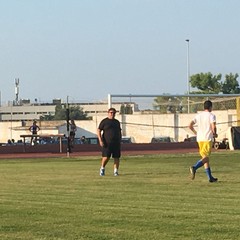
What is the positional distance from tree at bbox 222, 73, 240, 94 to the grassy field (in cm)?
8546

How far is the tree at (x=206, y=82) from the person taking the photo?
101 meters

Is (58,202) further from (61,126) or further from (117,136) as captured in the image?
(61,126)

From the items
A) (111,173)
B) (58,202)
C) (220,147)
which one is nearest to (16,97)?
(220,147)

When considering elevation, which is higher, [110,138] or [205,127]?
[205,127]

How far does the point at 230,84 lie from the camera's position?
102500mm

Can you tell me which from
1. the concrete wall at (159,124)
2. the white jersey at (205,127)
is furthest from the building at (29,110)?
the white jersey at (205,127)

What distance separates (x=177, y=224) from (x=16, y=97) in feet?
333

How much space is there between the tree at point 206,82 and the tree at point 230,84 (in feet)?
2.96

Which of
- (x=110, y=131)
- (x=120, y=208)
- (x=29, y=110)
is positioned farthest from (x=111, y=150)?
(x=29, y=110)

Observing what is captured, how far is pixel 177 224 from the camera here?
29.1ft

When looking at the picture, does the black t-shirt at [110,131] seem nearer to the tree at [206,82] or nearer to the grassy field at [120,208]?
the grassy field at [120,208]

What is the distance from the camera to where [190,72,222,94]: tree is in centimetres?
10138

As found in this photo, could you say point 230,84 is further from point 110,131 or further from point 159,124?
point 110,131

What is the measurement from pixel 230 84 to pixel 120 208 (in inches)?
3681
